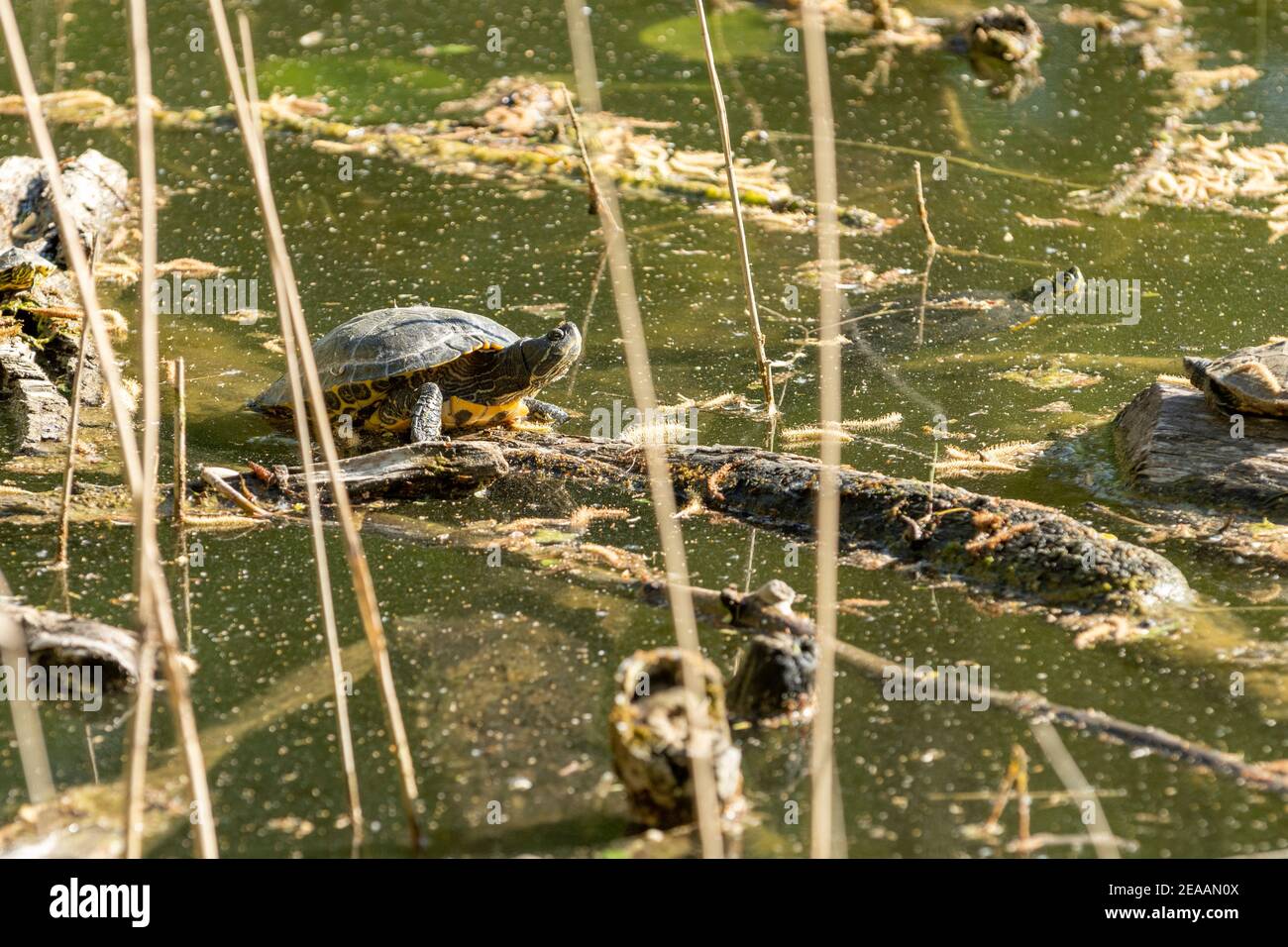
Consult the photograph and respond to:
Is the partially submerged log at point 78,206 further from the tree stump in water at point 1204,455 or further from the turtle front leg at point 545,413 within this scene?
the tree stump in water at point 1204,455

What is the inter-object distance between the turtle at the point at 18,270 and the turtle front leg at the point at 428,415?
173cm

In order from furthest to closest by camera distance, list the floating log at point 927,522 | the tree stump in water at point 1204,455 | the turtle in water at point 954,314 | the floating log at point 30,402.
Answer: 1. the turtle in water at point 954,314
2. the floating log at point 30,402
3. the tree stump in water at point 1204,455
4. the floating log at point 927,522

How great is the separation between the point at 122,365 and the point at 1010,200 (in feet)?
15.8

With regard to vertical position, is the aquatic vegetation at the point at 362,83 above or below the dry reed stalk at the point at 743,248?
above

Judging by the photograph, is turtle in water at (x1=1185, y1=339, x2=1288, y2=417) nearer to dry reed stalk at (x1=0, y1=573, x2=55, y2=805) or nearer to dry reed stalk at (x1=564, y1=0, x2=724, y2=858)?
dry reed stalk at (x1=564, y1=0, x2=724, y2=858)

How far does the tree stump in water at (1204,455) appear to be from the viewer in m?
4.27

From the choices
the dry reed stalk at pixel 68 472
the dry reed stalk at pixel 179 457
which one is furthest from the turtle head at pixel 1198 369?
the dry reed stalk at pixel 68 472

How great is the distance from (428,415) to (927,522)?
76.0 inches

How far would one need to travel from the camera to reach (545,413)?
529 centimetres

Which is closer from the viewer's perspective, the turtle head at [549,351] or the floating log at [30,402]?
the floating log at [30,402]

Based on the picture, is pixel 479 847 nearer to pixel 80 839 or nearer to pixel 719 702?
pixel 719 702

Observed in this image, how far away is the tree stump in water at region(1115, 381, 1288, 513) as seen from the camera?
14.0 ft

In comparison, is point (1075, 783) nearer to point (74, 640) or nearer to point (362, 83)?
point (74, 640)

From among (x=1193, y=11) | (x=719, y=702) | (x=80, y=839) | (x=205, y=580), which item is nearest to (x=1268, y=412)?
(x=719, y=702)
